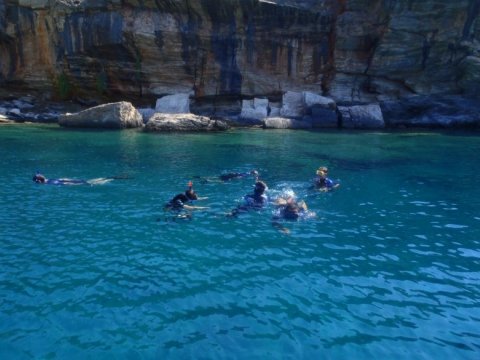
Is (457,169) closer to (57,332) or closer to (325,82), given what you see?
(57,332)

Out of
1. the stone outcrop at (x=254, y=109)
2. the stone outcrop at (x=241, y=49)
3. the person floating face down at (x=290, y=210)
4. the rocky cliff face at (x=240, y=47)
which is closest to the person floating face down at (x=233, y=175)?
the person floating face down at (x=290, y=210)

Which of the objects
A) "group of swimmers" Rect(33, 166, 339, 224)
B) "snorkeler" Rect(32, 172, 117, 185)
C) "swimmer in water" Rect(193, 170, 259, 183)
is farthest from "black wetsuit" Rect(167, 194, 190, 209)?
"snorkeler" Rect(32, 172, 117, 185)

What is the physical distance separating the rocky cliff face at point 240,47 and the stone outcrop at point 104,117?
6.26m

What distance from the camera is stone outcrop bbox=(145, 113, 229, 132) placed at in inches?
1422

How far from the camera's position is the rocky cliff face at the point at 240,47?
3891 centimetres

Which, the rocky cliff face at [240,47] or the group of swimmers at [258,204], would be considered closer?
the group of swimmers at [258,204]

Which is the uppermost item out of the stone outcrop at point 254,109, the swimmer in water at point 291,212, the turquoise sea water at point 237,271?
the stone outcrop at point 254,109

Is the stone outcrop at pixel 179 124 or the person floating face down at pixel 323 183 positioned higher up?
the stone outcrop at pixel 179 124

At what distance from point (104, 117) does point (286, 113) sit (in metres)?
16.8

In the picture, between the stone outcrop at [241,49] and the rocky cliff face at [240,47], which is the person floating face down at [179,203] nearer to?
the stone outcrop at [241,49]

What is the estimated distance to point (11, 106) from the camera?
42.3 metres

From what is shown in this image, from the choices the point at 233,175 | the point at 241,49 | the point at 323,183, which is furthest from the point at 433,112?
the point at 233,175

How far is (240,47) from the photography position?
4212 cm

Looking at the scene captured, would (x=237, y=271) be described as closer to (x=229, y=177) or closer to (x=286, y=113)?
(x=229, y=177)
